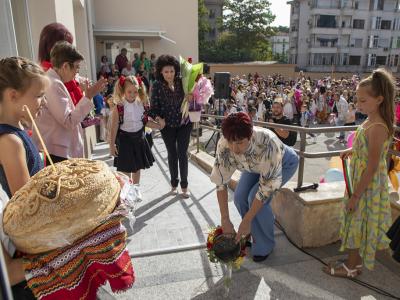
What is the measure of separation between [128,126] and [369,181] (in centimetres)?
243

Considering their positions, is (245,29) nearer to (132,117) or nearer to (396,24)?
(396,24)

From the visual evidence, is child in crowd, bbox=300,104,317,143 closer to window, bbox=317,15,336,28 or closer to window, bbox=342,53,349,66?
window, bbox=317,15,336,28

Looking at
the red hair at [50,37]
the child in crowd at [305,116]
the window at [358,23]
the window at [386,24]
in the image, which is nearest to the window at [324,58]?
the window at [358,23]

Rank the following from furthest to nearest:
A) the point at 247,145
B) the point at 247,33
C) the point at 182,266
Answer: the point at 247,33 → the point at 182,266 → the point at 247,145

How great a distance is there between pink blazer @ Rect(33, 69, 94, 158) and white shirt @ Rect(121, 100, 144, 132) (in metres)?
1.25

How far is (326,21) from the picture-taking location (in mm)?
49344

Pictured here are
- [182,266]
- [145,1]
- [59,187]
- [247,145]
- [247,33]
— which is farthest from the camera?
[247,33]

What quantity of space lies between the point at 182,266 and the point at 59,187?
172 cm

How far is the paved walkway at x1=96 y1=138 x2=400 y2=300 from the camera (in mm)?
2352

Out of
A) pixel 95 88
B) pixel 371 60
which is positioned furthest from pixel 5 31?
Answer: pixel 371 60

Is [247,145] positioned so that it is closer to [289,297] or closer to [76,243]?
[289,297]

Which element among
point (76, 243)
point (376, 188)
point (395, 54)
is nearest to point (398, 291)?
point (376, 188)

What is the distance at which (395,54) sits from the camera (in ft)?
169

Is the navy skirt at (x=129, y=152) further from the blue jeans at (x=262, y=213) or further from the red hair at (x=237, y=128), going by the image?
the red hair at (x=237, y=128)
